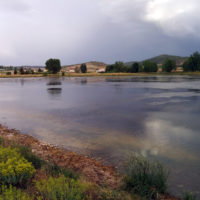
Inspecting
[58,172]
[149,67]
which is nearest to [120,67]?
[149,67]

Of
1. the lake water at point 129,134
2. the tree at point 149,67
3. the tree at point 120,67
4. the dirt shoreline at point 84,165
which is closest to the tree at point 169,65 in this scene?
the tree at point 149,67

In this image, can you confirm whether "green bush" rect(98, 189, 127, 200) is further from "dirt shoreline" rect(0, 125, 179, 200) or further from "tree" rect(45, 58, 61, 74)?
"tree" rect(45, 58, 61, 74)

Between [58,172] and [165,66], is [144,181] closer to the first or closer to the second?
[58,172]

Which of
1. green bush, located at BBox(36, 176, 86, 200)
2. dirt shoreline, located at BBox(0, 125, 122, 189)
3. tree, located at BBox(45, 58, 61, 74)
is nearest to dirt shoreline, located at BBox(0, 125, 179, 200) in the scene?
dirt shoreline, located at BBox(0, 125, 122, 189)

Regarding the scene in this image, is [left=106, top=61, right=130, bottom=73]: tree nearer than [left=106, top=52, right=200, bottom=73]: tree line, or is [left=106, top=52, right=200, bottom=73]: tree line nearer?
[left=106, top=52, right=200, bottom=73]: tree line

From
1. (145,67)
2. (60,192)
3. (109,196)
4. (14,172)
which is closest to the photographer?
(60,192)

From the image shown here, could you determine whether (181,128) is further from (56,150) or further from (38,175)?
(38,175)

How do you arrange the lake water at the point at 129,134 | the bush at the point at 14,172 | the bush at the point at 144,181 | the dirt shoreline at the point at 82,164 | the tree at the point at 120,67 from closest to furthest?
1. the bush at the point at 14,172
2. the bush at the point at 144,181
3. the dirt shoreline at the point at 82,164
4. the lake water at the point at 129,134
5. the tree at the point at 120,67

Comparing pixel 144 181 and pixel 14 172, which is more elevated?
pixel 14 172

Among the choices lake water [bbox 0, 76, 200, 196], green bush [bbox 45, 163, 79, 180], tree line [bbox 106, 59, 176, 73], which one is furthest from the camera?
tree line [bbox 106, 59, 176, 73]

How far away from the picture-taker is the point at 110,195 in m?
4.20

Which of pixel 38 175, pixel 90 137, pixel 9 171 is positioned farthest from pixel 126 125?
pixel 9 171

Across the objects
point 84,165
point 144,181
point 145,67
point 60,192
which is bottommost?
point 84,165

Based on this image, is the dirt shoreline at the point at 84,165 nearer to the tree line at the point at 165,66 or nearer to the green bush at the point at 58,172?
the green bush at the point at 58,172
